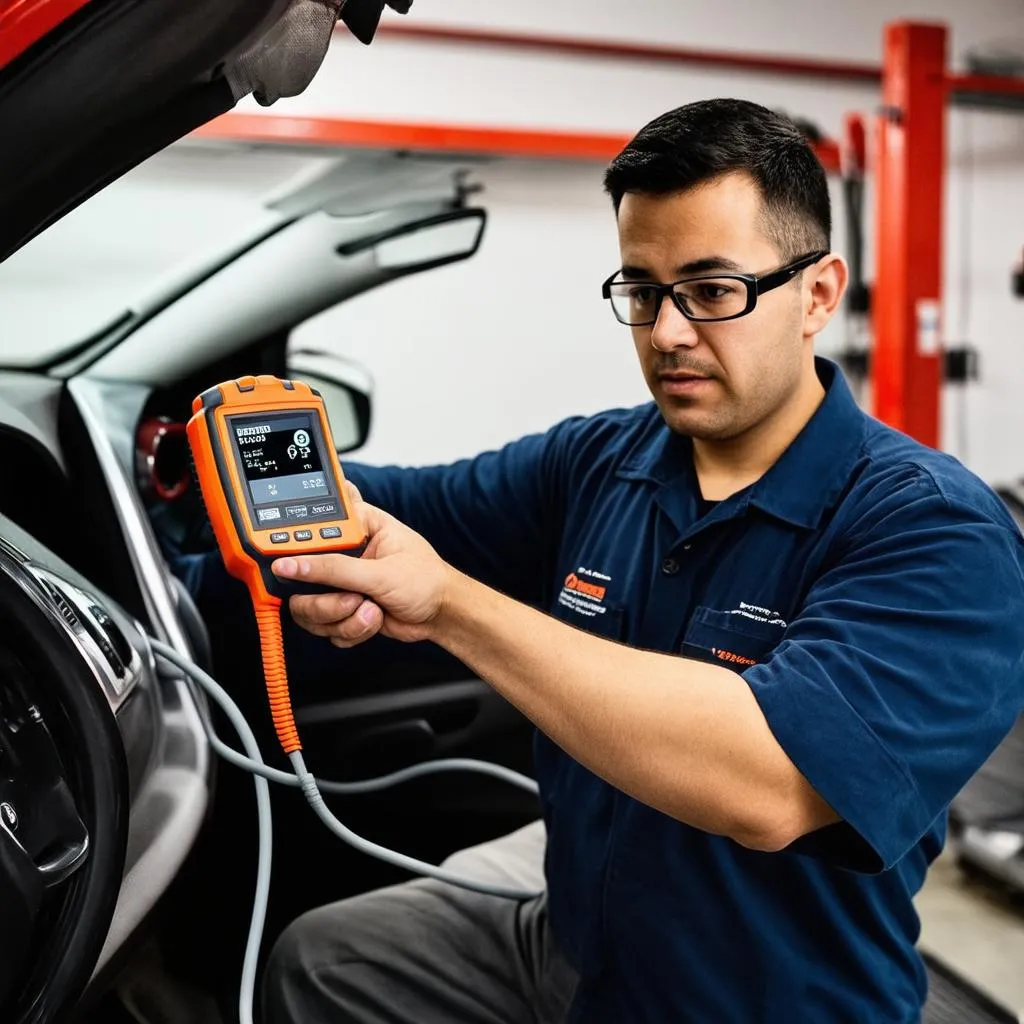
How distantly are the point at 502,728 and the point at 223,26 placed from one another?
4.13 feet

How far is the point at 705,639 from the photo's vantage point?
3.28 ft

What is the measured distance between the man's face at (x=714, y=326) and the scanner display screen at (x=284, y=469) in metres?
0.36

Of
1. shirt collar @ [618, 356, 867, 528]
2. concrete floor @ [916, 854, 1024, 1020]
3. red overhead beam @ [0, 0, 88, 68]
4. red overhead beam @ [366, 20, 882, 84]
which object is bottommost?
concrete floor @ [916, 854, 1024, 1020]

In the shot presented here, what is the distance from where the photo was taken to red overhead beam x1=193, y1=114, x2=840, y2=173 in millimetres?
2274

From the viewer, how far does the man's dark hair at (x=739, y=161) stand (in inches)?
39.1

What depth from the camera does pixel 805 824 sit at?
0.80 meters

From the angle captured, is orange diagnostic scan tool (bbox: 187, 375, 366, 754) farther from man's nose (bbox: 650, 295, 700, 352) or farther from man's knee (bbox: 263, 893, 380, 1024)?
man's knee (bbox: 263, 893, 380, 1024)

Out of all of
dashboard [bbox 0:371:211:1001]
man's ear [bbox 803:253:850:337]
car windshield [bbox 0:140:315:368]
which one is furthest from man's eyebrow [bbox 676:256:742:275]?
car windshield [bbox 0:140:315:368]

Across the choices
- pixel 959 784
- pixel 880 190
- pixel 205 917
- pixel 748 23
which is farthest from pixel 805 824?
pixel 748 23

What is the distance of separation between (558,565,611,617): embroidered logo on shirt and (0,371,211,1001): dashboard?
0.40 m

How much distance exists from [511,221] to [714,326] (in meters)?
2.40

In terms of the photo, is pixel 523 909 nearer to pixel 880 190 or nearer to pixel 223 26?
pixel 223 26

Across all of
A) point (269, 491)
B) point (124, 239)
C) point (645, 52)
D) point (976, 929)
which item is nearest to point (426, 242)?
point (269, 491)

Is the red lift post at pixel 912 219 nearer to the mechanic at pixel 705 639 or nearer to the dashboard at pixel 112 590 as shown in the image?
the mechanic at pixel 705 639
